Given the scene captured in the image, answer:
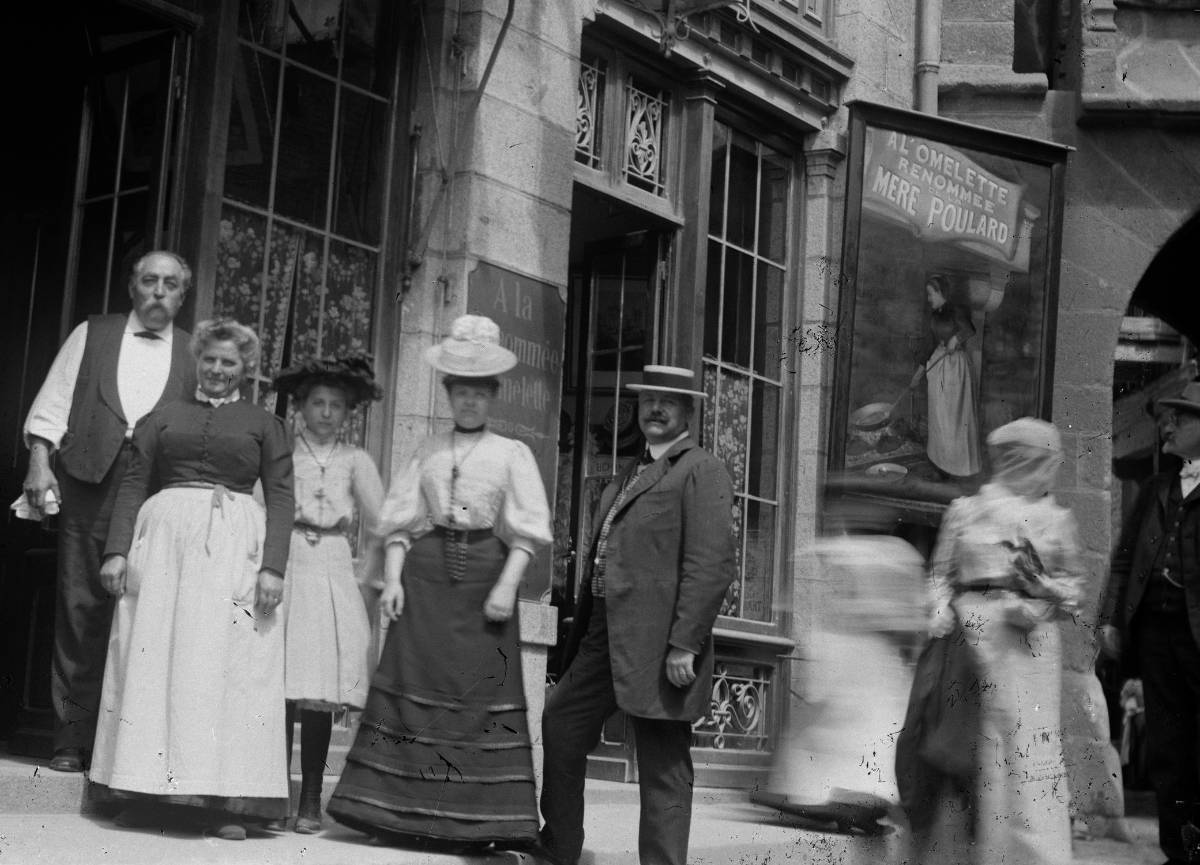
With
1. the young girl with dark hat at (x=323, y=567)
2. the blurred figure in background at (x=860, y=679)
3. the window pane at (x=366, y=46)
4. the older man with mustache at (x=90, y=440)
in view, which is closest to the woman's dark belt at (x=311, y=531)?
the young girl with dark hat at (x=323, y=567)

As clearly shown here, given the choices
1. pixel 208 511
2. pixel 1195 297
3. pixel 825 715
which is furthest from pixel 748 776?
pixel 1195 297

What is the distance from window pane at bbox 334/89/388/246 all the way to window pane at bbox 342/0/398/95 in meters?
0.10

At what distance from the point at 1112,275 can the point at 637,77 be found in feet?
13.5

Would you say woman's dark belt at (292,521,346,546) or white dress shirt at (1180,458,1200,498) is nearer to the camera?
woman's dark belt at (292,521,346,546)

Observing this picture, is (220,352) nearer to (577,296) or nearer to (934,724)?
(934,724)

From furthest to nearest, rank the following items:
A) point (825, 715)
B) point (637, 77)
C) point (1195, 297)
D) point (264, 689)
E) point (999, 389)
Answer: point (1195, 297)
point (999, 389)
point (637, 77)
point (825, 715)
point (264, 689)

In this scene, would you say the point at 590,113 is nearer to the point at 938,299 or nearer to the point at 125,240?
the point at 938,299

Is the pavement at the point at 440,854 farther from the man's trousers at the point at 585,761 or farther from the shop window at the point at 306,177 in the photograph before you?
the shop window at the point at 306,177

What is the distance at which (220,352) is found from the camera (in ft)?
21.8

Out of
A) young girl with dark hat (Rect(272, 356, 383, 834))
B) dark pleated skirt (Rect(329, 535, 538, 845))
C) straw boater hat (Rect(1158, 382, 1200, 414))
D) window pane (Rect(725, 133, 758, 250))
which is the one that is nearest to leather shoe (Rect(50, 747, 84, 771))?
young girl with dark hat (Rect(272, 356, 383, 834))

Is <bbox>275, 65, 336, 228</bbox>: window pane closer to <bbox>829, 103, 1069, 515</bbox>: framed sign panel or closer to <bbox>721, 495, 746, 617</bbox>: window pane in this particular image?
<bbox>721, 495, 746, 617</bbox>: window pane

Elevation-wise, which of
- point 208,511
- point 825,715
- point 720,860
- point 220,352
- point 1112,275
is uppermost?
point 1112,275

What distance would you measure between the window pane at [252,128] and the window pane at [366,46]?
55 cm

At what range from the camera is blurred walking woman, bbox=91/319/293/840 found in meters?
6.19
